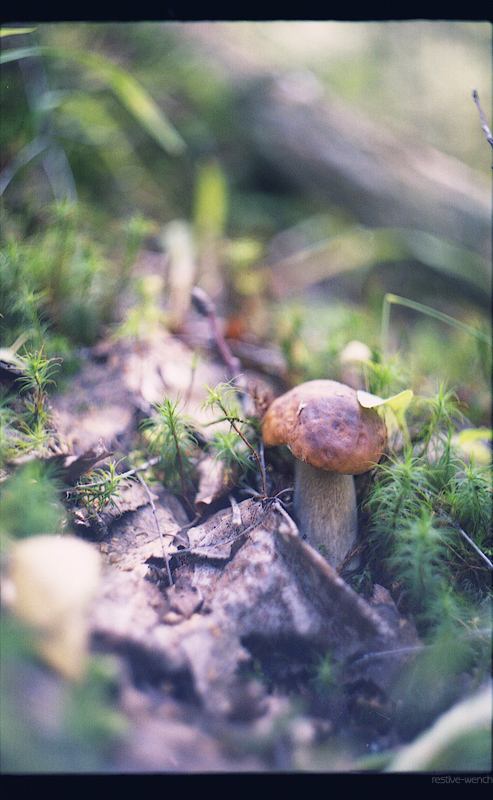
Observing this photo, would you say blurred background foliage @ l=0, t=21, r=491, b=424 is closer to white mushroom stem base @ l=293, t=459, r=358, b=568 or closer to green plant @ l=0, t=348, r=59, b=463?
green plant @ l=0, t=348, r=59, b=463

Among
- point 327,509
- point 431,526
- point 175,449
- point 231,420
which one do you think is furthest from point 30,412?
point 431,526

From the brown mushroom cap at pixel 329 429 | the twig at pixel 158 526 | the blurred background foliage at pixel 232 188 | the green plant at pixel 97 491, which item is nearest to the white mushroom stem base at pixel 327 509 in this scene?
the brown mushroom cap at pixel 329 429

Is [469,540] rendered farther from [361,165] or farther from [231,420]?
[361,165]

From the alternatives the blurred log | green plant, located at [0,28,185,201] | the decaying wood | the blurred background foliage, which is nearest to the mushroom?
the decaying wood

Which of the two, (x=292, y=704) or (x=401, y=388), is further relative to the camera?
(x=401, y=388)
